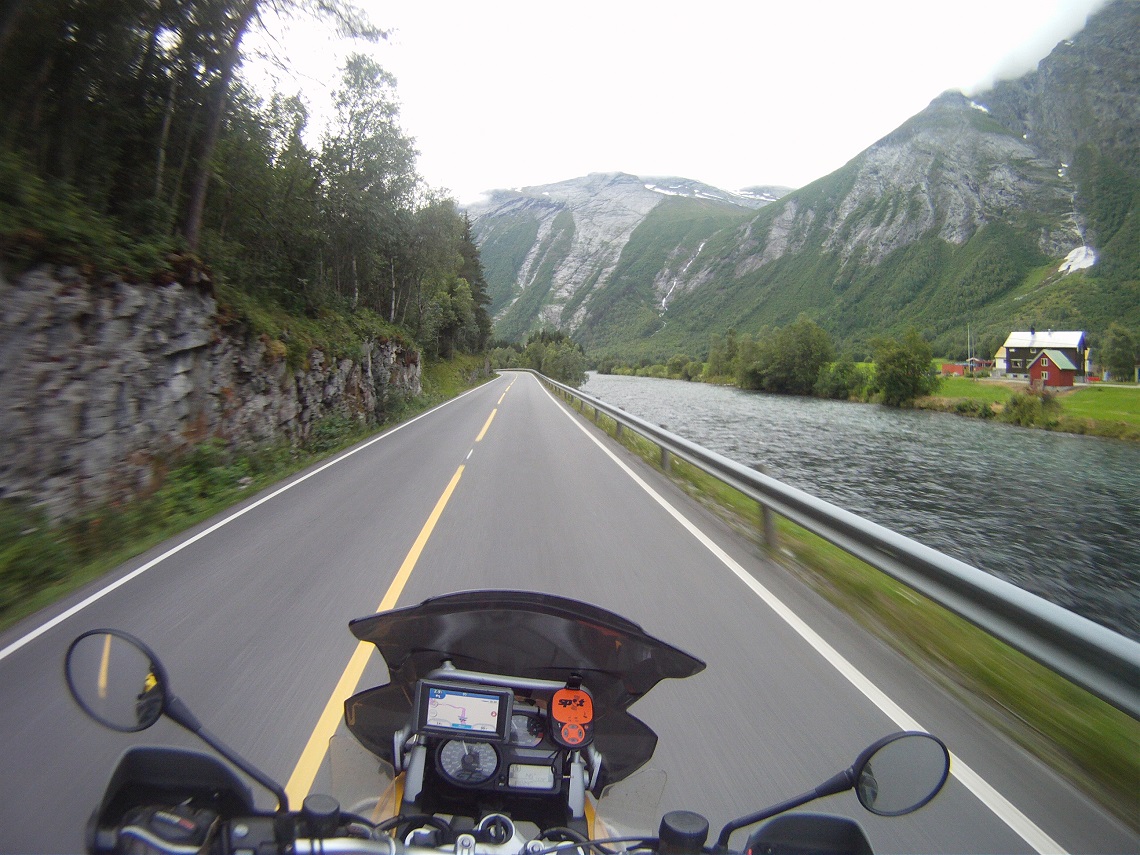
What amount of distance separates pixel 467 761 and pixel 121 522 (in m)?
7.67

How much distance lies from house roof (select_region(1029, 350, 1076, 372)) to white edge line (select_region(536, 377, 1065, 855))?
23.5 meters

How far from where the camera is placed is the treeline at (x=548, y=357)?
65.6 metres

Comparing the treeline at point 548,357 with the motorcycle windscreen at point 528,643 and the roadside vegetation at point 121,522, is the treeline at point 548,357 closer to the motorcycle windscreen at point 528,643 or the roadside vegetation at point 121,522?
the roadside vegetation at point 121,522

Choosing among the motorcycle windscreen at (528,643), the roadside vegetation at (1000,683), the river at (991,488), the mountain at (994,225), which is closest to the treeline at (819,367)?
the mountain at (994,225)

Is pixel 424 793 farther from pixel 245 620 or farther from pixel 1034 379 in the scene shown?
pixel 1034 379

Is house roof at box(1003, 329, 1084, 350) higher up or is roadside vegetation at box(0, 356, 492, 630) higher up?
house roof at box(1003, 329, 1084, 350)

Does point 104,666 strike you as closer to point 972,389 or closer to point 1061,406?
point 1061,406

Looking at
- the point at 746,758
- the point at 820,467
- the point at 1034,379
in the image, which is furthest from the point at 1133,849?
the point at 1034,379

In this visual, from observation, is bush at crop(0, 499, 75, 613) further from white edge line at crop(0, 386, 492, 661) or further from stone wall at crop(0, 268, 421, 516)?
white edge line at crop(0, 386, 492, 661)

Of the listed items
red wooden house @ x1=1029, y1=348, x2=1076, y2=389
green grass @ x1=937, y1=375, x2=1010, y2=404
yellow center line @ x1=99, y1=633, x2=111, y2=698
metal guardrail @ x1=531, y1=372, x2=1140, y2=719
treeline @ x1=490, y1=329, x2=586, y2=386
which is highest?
red wooden house @ x1=1029, y1=348, x2=1076, y2=389


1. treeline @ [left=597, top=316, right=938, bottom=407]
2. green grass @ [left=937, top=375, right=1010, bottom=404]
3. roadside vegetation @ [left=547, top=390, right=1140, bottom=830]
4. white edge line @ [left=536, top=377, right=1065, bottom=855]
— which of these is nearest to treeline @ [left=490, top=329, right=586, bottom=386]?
treeline @ [left=597, top=316, right=938, bottom=407]

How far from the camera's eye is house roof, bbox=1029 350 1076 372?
23234 millimetres

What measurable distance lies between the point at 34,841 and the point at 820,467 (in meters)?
17.7

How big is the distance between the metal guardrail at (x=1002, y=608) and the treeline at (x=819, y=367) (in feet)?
140
